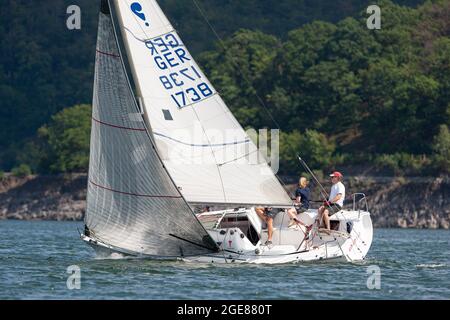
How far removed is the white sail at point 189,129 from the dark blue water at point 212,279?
2078mm

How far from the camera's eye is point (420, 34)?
10400 cm

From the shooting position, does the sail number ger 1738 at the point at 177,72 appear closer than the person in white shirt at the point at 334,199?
Yes

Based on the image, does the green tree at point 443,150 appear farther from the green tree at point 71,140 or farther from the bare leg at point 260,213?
the bare leg at point 260,213

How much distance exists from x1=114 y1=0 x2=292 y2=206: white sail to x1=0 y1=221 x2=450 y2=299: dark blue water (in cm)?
208

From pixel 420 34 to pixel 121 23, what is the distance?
71000mm

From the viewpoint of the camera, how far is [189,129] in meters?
35.9

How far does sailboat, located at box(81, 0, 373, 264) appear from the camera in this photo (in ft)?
115

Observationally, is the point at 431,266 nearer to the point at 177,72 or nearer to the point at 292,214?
the point at 292,214

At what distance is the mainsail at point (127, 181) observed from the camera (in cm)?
3500

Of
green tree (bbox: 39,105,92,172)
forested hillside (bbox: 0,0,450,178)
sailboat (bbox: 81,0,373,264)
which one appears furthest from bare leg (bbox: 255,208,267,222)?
green tree (bbox: 39,105,92,172)

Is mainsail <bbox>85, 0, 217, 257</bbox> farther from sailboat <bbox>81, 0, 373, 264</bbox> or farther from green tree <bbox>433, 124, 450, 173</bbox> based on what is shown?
green tree <bbox>433, 124, 450, 173</bbox>

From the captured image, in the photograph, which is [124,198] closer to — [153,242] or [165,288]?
[153,242]

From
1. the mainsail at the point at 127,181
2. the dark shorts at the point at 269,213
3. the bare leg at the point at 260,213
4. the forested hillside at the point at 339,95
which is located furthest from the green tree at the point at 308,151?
the mainsail at the point at 127,181
